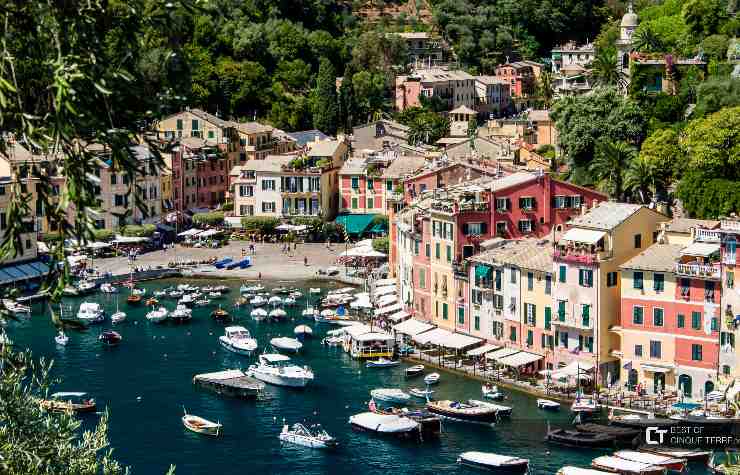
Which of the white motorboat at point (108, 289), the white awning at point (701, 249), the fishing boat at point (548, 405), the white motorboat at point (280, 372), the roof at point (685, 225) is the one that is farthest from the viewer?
the white motorboat at point (108, 289)

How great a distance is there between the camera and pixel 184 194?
116000mm

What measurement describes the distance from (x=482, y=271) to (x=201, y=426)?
19.1 m

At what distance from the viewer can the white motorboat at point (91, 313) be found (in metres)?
82.6

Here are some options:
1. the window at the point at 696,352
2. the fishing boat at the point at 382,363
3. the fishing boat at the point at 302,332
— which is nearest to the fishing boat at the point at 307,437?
the fishing boat at the point at 382,363

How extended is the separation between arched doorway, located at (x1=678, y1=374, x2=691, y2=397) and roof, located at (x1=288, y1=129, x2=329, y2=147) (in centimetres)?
7276

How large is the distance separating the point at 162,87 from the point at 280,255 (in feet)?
298

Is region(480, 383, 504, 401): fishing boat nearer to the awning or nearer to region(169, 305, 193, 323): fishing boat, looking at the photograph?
the awning

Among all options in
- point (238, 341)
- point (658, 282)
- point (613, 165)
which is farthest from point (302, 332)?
point (658, 282)

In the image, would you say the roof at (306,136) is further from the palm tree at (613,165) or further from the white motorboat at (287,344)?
the white motorboat at (287,344)

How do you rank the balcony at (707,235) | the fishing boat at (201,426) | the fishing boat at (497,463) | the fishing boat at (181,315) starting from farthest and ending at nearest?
the fishing boat at (181,315), the balcony at (707,235), the fishing boat at (201,426), the fishing boat at (497,463)

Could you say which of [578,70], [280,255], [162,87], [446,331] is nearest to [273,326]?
[446,331]

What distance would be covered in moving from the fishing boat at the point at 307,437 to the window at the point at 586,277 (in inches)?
576

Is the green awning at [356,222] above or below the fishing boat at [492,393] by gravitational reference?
above

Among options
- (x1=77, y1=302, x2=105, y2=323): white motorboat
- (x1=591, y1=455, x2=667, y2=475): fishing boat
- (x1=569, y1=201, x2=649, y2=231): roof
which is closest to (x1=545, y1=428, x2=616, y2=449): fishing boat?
(x1=591, y1=455, x2=667, y2=475): fishing boat
